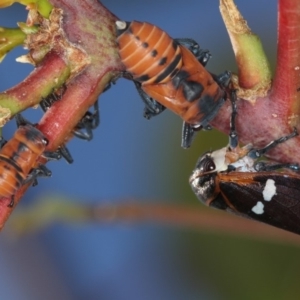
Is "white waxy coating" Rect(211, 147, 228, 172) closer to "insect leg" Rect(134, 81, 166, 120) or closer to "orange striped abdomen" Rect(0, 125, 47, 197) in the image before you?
"insect leg" Rect(134, 81, 166, 120)

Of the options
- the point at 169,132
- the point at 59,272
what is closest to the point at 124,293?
the point at 59,272

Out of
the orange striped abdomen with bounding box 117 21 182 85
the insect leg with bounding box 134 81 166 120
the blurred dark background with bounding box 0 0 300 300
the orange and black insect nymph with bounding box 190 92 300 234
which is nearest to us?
the orange striped abdomen with bounding box 117 21 182 85

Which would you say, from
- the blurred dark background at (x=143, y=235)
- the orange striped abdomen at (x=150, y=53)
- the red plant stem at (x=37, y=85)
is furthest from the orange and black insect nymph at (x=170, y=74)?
the blurred dark background at (x=143, y=235)

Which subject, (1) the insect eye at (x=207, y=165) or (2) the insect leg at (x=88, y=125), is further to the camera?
(1) the insect eye at (x=207, y=165)

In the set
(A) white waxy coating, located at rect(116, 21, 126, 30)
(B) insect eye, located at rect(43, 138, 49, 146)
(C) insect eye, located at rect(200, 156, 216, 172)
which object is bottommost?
(C) insect eye, located at rect(200, 156, 216, 172)

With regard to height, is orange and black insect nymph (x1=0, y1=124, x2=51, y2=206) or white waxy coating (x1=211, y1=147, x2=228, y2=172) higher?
orange and black insect nymph (x1=0, y1=124, x2=51, y2=206)

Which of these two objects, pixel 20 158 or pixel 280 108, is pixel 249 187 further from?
pixel 20 158

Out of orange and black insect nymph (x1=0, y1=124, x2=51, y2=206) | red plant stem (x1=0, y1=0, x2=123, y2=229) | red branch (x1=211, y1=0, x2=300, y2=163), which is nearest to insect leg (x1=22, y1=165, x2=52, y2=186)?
orange and black insect nymph (x1=0, y1=124, x2=51, y2=206)

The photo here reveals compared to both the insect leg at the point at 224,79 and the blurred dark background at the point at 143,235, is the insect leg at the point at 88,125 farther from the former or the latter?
the blurred dark background at the point at 143,235

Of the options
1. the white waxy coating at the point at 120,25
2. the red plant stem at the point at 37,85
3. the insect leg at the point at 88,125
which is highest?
the white waxy coating at the point at 120,25
